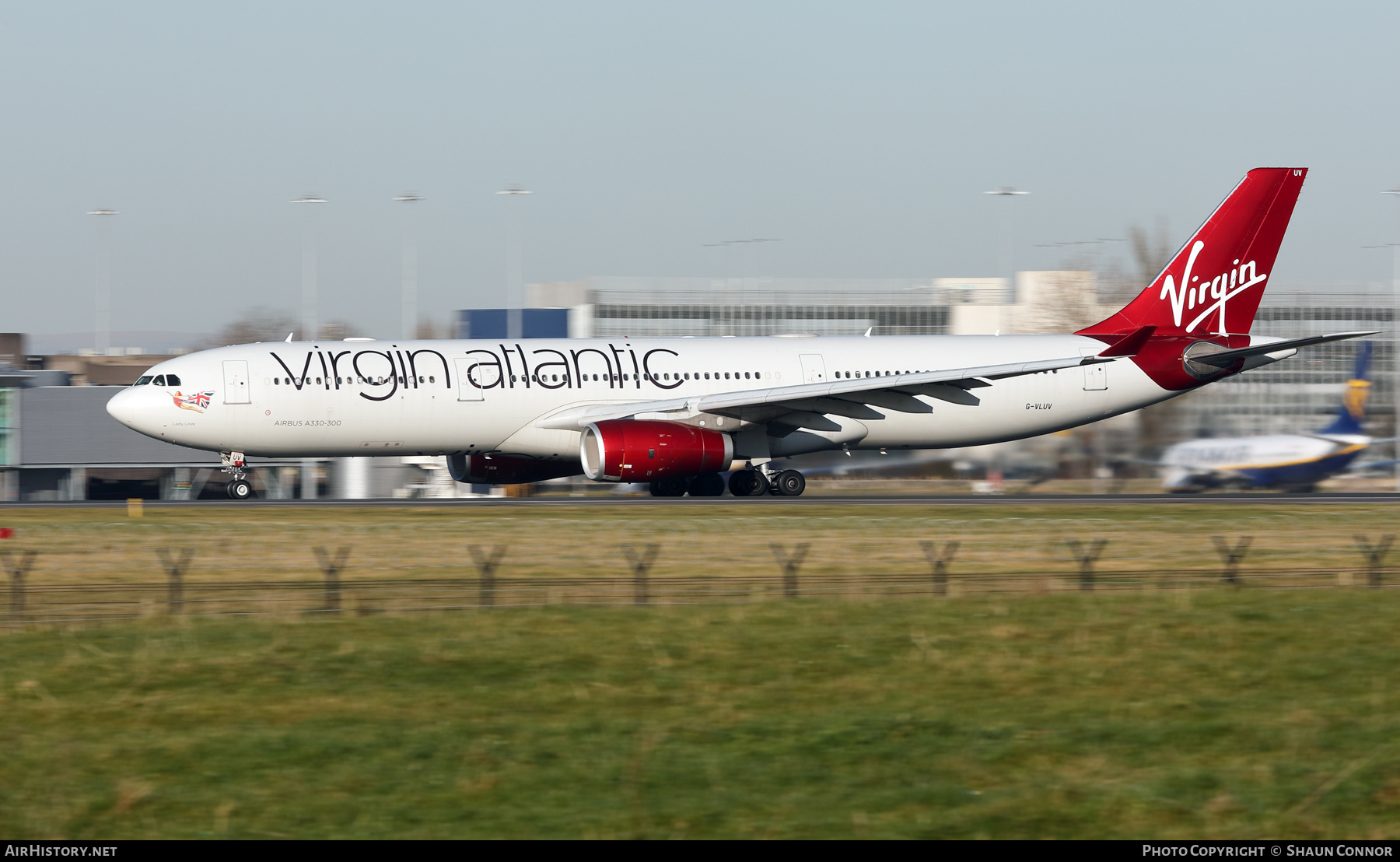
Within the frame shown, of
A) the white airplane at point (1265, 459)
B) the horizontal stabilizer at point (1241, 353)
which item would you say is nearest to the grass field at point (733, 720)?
the horizontal stabilizer at point (1241, 353)

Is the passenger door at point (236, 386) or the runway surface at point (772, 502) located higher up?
the passenger door at point (236, 386)

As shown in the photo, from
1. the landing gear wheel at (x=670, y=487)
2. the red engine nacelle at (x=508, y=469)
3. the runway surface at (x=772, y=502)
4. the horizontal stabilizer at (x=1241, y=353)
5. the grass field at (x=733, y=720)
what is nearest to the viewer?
the grass field at (x=733, y=720)

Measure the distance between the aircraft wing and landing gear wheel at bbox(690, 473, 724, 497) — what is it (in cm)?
258

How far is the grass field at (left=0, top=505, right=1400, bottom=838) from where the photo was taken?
41.4ft

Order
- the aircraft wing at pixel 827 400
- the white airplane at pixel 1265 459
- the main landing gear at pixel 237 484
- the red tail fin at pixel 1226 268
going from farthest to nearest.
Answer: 1. the white airplane at pixel 1265 459
2. the red tail fin at pixel 1226 268
3. the main landing gear at pixel 237 484
4. the aircraft wing at pixel 827 400

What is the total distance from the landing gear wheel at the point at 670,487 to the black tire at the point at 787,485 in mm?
2845

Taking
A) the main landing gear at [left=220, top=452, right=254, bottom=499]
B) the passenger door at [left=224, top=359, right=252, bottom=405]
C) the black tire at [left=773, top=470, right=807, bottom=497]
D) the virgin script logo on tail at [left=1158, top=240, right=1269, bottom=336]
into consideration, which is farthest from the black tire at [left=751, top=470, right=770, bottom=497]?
the main landing gear at [left=220, top=452, right=254, bottom=499]

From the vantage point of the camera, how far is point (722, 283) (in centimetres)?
14925

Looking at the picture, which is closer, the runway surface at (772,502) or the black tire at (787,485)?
the runway surface at (772,502)

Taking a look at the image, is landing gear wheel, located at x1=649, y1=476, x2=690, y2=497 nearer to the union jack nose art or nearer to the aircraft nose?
the union jack nose art

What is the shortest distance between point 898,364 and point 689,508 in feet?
29.8

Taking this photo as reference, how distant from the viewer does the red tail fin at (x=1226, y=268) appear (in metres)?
45.1

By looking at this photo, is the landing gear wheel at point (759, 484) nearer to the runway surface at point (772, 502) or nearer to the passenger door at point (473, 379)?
the runway surface at point (772, 502)

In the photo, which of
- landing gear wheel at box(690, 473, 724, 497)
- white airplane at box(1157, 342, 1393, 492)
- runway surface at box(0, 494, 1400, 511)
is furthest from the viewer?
white airplane at box(1157, 342, 1393, 492)
